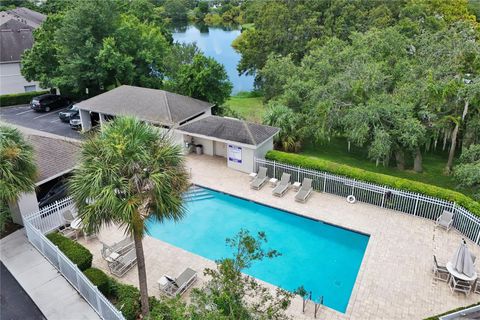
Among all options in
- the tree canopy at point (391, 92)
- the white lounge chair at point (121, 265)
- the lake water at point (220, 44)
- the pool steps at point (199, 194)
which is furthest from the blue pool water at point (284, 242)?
the lake water at point (220, 44)

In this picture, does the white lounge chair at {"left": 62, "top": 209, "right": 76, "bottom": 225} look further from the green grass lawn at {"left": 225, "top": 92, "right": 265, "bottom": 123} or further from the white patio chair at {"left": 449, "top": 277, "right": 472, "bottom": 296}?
the green grass lawn at {"left": 225, "top": 92, "right": 265, "bottom": 123}

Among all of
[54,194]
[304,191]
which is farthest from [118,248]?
[304,191]

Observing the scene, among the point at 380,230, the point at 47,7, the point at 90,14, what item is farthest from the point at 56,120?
the point at 47,7

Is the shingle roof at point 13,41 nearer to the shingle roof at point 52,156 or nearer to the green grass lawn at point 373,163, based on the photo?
the shingle roof at point 52,156

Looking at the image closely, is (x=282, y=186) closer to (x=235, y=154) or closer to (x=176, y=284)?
(x=235, y=154)

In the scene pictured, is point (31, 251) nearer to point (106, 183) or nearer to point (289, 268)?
point (106, 183)

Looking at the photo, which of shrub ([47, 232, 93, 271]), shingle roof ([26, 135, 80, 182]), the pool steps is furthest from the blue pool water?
shingle roof ([26, 135, 80, 182])
